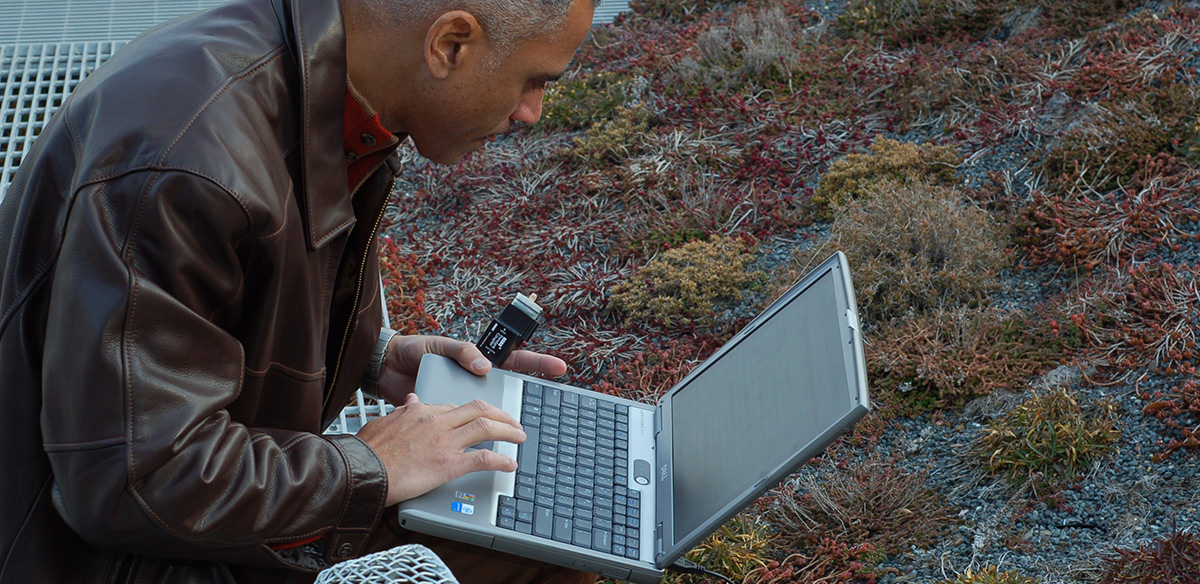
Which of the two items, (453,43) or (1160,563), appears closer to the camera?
(453,43)

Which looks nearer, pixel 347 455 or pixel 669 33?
pixel 347 455

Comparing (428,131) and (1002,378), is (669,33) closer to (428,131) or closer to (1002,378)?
(1002,378)

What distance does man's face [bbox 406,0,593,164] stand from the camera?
215 cm

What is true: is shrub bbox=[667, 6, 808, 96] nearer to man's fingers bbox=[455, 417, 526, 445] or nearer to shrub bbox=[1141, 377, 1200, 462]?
shrub bbox=[1141, 377, 1200, 462]

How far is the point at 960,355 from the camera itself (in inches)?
153

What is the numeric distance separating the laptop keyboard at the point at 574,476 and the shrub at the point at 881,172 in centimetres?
278

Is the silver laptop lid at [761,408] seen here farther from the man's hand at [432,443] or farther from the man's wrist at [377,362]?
the man's wrist at [377,362]

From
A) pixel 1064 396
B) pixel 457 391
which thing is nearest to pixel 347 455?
pixel 457 391

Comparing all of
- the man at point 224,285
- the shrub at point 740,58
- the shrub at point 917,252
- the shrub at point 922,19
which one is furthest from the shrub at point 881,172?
the man at point 224,285

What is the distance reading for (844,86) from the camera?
6.32 meters

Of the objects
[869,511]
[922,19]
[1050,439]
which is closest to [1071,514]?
[1050,439]

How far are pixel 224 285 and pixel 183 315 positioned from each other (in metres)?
0.12

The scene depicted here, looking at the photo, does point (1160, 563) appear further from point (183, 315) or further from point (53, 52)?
point (53, 52)

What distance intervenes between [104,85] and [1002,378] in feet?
10.3
